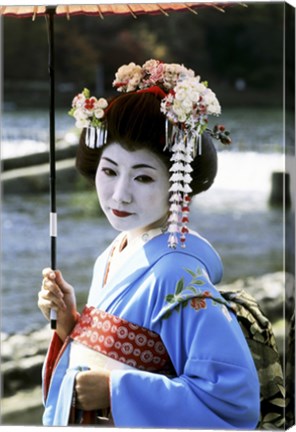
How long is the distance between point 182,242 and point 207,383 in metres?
0.41

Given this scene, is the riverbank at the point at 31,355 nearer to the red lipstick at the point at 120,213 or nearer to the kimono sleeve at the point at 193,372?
the kimono sleeve at the point at 193,372

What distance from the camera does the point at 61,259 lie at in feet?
12.3

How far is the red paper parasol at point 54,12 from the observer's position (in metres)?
3.34

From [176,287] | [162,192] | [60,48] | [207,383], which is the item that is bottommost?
[207,383]

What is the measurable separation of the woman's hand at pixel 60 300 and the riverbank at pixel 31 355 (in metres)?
0.24

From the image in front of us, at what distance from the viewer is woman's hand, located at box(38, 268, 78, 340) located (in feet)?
11.0

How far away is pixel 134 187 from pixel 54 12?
621 millimetres

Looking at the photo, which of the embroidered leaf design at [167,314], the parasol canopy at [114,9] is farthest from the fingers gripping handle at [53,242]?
the parasol canopy at [114,9]

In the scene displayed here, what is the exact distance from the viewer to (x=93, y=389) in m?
3.18

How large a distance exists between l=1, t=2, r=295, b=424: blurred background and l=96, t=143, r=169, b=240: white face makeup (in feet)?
0.88

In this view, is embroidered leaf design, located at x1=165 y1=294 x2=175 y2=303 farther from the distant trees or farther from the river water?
the distant trees

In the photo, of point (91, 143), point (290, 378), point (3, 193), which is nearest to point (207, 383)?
point (290, 378)

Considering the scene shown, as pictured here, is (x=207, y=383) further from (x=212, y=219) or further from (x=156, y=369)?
(x=212, y=219)

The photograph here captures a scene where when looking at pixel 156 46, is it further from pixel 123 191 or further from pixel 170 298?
pixel 170 298
